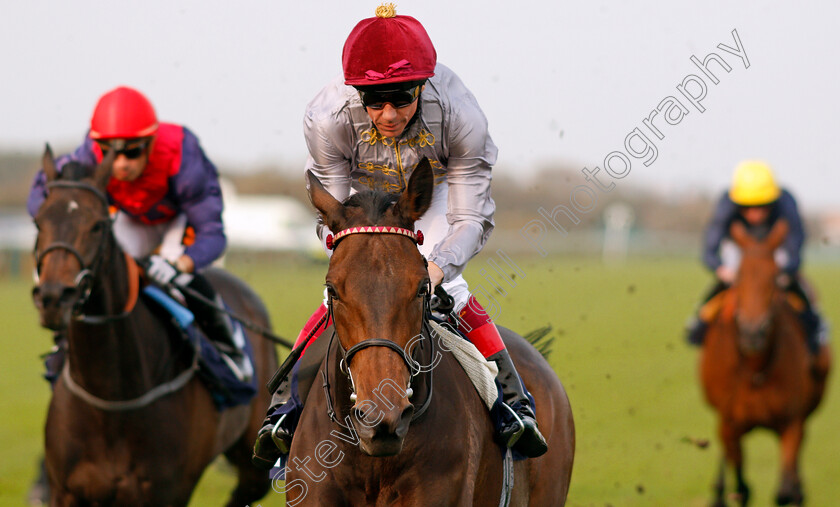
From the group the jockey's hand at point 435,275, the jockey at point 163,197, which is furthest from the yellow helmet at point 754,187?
the jockey's hand at point 435,275

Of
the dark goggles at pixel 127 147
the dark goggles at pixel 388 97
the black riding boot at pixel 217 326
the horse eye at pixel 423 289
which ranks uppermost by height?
the dark goggles at pixel 388 97

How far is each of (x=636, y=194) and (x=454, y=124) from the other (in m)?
44.8

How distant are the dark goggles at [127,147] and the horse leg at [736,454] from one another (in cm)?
503

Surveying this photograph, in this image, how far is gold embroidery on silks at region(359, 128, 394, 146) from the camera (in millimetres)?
3521

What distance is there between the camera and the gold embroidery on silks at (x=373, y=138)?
3521mm

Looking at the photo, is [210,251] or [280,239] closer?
[210,251]

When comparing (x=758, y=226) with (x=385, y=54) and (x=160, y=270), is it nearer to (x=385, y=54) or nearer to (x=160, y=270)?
(x=160, y=270)

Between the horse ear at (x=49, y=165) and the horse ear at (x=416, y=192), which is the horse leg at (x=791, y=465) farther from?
the horse ear at (x=49, y=165)

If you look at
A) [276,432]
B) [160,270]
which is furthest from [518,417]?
[160,270]

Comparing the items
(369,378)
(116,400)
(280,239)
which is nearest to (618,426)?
(116,400)

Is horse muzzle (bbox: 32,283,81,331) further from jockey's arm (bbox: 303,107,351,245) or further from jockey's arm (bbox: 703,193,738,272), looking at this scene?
jockey's arm (bbox: 703,193,738,272)

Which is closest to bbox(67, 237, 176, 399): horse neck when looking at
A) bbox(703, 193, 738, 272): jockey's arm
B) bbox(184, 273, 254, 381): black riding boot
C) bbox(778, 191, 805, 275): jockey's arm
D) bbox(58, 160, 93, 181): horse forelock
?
bbox(58, 160, 93, 181): horse forelock

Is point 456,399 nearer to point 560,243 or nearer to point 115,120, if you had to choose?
point 115,120

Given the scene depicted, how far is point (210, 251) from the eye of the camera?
5684 millimetres
